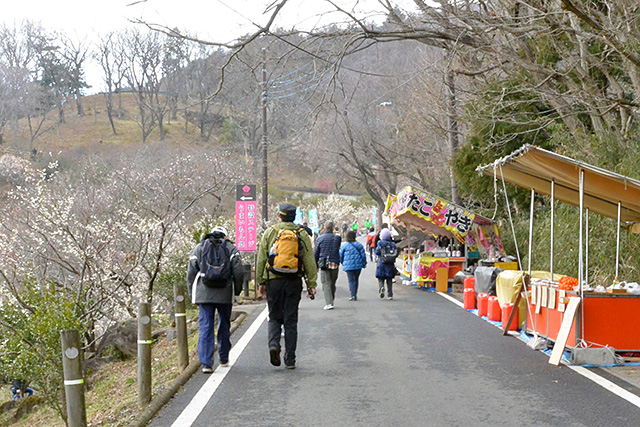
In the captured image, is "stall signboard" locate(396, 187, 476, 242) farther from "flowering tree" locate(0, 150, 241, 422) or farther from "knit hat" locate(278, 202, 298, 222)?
"knit hat" locate(278, 202, 298, 222)

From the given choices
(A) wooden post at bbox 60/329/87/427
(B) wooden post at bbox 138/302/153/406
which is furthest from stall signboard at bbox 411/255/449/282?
(A) wooden post at bbox 60/329/87/427

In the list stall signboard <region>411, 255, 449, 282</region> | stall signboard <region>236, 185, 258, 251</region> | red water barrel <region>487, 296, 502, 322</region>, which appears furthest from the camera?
stall signboard <region>411, 255, 449, 282</region>

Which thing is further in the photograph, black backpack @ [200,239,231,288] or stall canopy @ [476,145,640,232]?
stall canopy @ [476,145,640,232]

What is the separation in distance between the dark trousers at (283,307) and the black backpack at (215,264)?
0.55 meters

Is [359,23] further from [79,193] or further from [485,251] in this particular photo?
[79,193]

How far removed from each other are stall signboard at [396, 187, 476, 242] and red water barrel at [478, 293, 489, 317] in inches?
220

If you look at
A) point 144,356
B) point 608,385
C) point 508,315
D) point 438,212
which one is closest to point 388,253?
point 438,212

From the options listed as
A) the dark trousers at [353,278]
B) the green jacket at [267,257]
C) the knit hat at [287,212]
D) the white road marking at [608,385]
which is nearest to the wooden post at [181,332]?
the green jacket at [267,257]

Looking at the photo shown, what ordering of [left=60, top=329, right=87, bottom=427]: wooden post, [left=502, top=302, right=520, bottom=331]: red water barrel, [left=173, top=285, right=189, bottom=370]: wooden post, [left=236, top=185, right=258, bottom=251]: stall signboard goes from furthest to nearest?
[left=236, top=185, right=258, bottom=251]: stall signboard < [left=502, top=302, right=520, bottom=331]: red water barrel < [left=173, top=285, right=189, bottom=370]: wooden post < [left=60, top=329, right=87, bottom=427]: wooden post

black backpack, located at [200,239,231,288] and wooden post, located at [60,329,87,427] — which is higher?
black backpack, located at [200,239,231,288]

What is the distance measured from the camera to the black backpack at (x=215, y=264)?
8047mm

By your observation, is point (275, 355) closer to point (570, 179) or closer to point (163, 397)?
point (163, 397)

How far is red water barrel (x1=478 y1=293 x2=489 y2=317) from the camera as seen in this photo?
520 inches

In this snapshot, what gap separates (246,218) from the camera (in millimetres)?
17859
